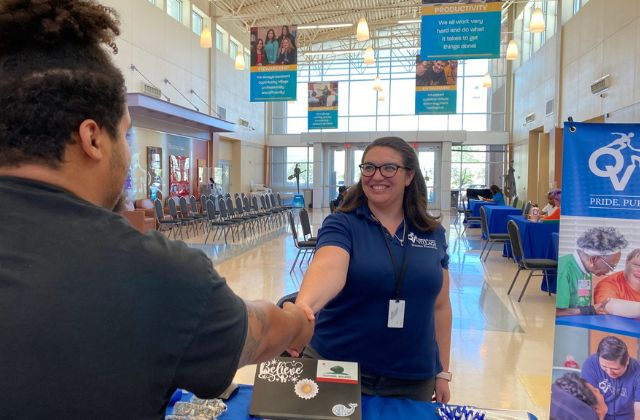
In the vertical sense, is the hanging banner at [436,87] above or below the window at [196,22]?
below

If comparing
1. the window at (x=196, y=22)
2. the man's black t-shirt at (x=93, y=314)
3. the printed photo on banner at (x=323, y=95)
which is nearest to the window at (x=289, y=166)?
the window at (x=196, y=22)

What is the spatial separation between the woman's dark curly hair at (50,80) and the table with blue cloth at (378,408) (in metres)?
0.91

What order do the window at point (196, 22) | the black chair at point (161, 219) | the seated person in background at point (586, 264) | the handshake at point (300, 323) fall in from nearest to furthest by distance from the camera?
the handshake at point (300, 323), the seated person in background at point (586, 264), the black chair at point (161, 219), the window at point (196, 22)

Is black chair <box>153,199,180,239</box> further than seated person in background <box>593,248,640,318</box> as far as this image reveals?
Yes

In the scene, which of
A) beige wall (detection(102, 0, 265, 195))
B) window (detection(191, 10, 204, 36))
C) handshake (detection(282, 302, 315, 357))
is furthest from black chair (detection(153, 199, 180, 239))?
handshake (detection(282, 302, 315, 357))

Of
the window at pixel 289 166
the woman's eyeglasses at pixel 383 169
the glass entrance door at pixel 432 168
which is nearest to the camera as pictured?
the woman's eyeglasses at pixel 383 169

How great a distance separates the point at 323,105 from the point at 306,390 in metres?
13.1

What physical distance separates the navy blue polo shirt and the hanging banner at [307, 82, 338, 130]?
12266 millimetres

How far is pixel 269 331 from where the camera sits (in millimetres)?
782

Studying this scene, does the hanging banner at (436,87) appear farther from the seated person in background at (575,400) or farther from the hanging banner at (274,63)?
the seated person in background at (575,400)

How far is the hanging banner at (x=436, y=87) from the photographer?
457 inches

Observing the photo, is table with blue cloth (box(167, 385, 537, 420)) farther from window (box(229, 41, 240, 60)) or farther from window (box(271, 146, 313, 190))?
window (box(271, 146, 313, 190))

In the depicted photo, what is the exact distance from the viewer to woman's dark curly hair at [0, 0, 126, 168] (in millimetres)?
642

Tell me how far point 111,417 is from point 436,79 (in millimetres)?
11963
